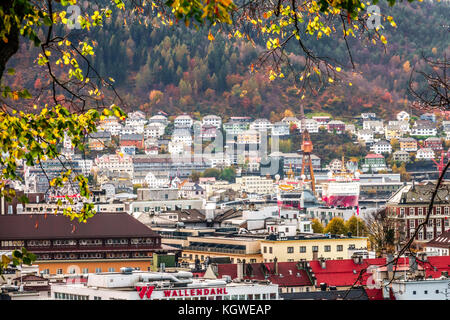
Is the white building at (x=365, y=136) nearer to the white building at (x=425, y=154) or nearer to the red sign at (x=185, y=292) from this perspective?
the white building at (x=425, y=154)

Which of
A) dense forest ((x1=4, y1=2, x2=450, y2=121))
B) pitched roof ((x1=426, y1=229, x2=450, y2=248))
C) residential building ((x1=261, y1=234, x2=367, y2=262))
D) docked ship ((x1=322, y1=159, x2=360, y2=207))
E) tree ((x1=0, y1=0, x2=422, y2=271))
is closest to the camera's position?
tree ((x1=0, y1=0, x2=422, y2=271))

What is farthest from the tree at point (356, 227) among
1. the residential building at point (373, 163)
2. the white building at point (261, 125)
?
the white building at point (261, 125)

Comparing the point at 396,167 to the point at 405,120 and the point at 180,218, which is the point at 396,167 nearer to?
the point at 405,120

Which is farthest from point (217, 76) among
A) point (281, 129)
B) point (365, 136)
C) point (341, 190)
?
point (341, 190)

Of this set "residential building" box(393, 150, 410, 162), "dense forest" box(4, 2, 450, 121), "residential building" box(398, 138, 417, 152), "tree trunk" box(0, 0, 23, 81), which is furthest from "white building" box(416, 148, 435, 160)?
"tree trunk" box(0, 0, 23, 81)

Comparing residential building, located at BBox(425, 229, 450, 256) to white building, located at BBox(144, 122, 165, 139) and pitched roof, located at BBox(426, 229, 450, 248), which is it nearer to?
pitched roof, located at BBox(426, 229, 450, 248)

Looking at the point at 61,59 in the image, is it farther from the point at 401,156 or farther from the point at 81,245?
the point at 401,156
